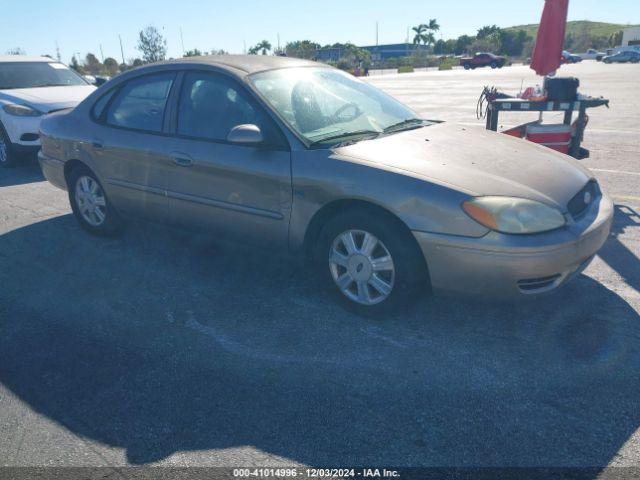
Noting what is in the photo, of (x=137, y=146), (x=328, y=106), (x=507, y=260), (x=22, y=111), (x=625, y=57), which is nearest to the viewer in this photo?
(x=507, y=260)

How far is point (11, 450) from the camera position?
251 cm

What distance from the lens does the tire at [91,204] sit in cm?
506

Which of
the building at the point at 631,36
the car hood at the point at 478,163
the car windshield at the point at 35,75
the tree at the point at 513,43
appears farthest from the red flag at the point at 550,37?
the tree at the point at 513,43

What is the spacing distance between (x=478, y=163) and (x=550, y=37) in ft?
14.9

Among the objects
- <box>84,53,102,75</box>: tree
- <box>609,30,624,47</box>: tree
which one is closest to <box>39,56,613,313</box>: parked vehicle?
<box>84,53,102,75</box>: tree

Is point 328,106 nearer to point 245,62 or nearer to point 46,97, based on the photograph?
point 245,62

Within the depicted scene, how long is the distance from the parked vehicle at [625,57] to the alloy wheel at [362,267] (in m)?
62.0

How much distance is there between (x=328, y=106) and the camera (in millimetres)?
4043

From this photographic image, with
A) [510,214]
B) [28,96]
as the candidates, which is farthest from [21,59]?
[510,214]

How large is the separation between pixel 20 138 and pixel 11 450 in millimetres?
6978

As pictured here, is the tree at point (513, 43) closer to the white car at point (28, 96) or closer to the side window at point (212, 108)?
the white car at point (28, 96)

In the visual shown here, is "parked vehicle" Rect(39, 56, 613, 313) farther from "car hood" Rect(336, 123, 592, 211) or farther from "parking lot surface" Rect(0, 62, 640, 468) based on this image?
"parking lot surface" Rect(0, 62, 640, 468)

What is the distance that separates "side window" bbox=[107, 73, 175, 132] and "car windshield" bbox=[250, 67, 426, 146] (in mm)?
893

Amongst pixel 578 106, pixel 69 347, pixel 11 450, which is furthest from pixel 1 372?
pixel 578 106
